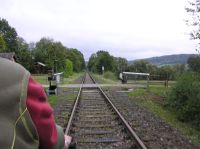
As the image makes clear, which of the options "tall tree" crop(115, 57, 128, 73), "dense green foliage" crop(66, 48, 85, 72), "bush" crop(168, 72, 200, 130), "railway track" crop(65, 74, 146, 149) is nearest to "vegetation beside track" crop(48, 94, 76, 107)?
"railway track" crop(65, 74, 146, 149)

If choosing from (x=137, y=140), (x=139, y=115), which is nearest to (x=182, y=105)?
(x=139, y=115)

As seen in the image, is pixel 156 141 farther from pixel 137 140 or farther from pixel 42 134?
pixel 42 134

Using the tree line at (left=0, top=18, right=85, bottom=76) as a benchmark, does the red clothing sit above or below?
below

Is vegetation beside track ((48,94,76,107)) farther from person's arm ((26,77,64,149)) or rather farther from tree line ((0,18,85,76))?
tree line ((0,18,85,76))

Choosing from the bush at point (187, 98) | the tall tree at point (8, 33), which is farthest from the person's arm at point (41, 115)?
the tall tree at point (8, 33)

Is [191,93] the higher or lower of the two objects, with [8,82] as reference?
lower

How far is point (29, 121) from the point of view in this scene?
65.2 inches

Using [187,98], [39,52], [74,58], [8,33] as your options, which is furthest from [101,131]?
[74,58]

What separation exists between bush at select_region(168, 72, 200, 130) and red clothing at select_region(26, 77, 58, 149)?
425 inches

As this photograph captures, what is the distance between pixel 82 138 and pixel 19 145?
305 inches

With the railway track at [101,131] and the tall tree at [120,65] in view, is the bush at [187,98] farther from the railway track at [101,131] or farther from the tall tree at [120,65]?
the tall tree at [120,65]

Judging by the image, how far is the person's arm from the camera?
1700 millimetres

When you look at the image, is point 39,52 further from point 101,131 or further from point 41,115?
point 41,115

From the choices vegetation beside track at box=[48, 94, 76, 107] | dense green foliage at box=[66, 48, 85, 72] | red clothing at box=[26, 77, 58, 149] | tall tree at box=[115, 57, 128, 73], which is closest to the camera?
red clothing at box=[26, 77, 58, 149]
